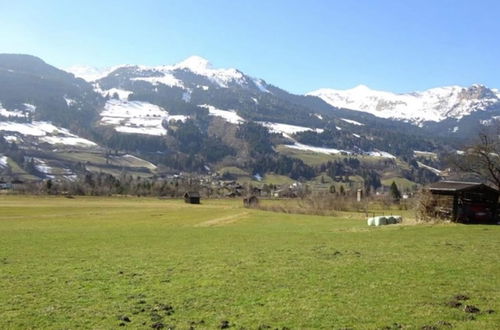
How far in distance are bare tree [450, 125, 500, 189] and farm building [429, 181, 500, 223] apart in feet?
23.8

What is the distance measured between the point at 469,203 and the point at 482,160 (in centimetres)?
1009

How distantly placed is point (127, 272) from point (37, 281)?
392 centimetres

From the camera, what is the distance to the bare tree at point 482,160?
59.5 meters

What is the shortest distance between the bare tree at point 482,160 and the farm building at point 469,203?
724 cm

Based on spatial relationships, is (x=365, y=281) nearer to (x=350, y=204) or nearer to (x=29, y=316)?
(x=29, y=316)

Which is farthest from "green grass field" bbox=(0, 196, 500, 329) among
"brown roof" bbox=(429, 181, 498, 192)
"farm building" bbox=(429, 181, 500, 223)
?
"brown roof" bbox=(429, 181, 498, 192)

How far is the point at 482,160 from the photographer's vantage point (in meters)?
60.1

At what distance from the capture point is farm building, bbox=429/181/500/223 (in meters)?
52.5

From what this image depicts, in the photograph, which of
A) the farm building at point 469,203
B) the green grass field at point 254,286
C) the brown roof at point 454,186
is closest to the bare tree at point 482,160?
the brown roof at point 454,186

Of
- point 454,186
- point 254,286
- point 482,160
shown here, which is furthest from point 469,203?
point 254,286

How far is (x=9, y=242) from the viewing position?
37844 mm

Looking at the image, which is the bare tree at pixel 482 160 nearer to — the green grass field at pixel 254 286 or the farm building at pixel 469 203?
the farm building at pixel 469 203

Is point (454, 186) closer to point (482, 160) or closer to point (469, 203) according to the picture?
point (469, 203)

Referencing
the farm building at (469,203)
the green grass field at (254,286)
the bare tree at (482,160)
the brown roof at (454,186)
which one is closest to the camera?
the green grass field at (254,286)
